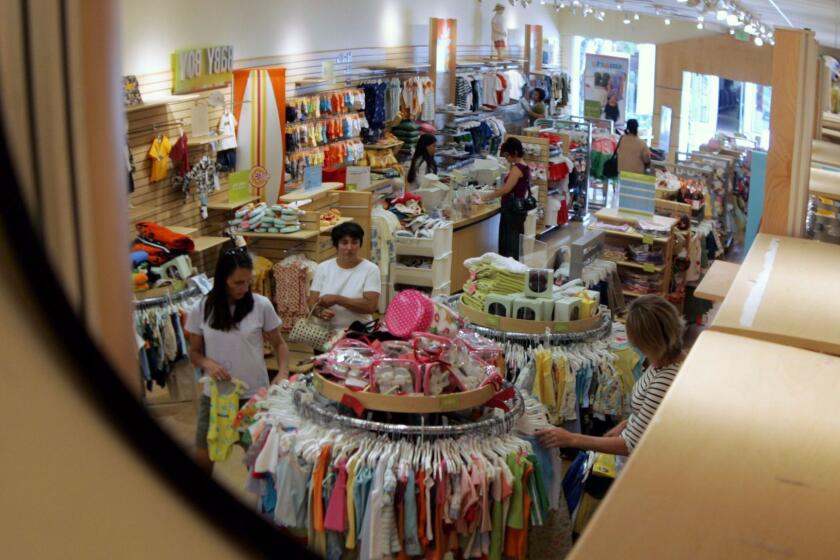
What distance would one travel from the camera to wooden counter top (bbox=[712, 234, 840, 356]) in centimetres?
121

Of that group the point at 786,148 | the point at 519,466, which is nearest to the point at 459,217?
the point at 519,466

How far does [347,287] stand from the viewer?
407 cm

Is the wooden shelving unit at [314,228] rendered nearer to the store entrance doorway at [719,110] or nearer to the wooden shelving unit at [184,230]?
the wooden shelving unit at [184,230]

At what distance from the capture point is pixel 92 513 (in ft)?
1.91

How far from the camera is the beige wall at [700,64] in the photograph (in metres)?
13.1

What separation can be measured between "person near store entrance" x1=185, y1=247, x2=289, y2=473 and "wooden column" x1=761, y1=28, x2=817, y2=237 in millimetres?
1915

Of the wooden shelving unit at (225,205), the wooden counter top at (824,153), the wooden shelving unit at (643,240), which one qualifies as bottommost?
the wooden shelving unit at (643,240)

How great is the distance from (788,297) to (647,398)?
1.33 m

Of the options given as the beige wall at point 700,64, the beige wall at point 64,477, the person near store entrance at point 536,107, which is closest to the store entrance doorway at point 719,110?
the beige wall at point 700,64

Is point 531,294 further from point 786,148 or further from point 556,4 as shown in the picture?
point 556,4

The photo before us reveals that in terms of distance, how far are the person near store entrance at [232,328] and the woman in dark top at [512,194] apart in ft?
13.9

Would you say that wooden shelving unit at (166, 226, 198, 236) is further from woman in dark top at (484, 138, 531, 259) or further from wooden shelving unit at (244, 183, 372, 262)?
woman in dark top at (484, 138, 531, 259)

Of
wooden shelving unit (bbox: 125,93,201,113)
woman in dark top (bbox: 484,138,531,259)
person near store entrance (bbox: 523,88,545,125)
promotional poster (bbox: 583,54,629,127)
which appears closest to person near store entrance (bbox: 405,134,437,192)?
woman in dark top (bbox: 484,138,531,259)

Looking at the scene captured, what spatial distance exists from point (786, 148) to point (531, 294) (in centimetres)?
223
